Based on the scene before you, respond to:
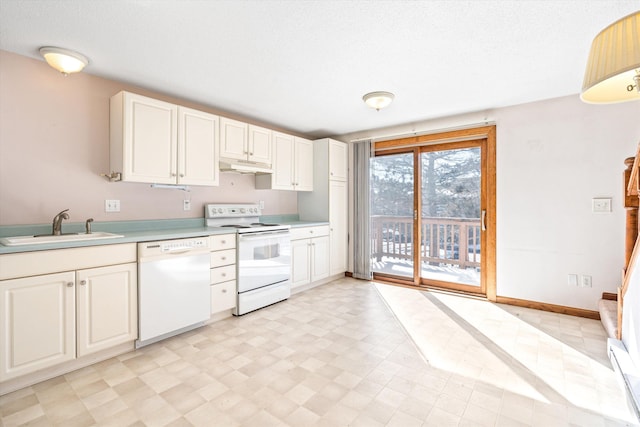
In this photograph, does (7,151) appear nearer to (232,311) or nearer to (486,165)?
(232,311)

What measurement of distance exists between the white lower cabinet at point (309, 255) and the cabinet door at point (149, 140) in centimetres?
169

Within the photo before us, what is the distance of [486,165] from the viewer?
3.70m

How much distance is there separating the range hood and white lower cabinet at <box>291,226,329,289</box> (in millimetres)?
884

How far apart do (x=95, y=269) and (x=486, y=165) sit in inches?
163

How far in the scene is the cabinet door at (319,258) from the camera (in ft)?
13.6

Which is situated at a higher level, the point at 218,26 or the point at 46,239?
the point at 218,26

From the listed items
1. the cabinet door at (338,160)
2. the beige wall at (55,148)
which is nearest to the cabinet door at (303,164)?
the cabinet door at (338,160)

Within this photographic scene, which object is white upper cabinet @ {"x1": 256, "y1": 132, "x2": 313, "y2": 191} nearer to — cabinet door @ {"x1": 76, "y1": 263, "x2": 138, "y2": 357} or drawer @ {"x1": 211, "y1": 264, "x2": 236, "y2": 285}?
drawer @ {"x1": 211, "y1": 264, "x2": 236, "y2": 285}

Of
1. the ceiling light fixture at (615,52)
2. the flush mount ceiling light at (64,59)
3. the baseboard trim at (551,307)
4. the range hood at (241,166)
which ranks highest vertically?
the flush mount ceiling light at (64,59)

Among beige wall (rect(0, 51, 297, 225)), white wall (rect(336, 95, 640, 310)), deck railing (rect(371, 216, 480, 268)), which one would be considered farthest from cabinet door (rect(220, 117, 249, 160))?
white wall (rect(336, 95, 640, 310))

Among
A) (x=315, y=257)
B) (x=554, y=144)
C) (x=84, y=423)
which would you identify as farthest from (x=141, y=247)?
(x=554, y=144)

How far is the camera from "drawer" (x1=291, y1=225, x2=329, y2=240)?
3887 mm

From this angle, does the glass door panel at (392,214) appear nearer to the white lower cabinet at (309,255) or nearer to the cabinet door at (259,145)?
the white lower cabinet at (309,255)

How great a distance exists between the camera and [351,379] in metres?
2.00
